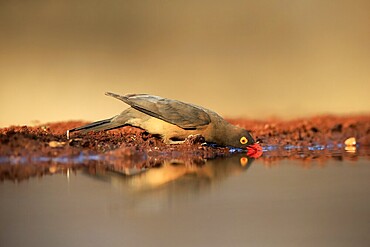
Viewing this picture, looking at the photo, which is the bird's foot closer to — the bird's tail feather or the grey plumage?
the grey plumage

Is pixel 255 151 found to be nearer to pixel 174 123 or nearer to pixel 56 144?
pixel 174 123

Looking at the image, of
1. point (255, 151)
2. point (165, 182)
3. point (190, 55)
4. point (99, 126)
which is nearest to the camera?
point (165, 182)

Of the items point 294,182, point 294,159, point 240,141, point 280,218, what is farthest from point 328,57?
point 280,218

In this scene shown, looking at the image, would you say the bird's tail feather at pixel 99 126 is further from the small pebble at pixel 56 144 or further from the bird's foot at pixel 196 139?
the small pebble at pixel 56 144

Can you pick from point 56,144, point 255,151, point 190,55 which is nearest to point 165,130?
point 255,151

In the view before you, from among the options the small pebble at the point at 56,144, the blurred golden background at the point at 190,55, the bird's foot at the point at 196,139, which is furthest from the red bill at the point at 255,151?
the blurred golden background at the point at 190,55

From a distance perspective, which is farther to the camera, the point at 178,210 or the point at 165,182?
the point at 165,182

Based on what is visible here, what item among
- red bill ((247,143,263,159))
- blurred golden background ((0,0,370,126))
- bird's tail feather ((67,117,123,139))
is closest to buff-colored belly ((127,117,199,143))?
bird's tail feather ((67,117,123,139))

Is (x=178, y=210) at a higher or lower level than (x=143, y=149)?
lower
